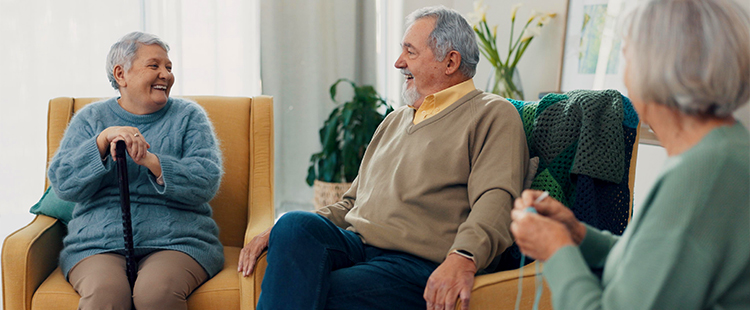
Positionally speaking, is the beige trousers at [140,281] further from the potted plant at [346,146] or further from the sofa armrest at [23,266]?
the potted plant at [346,146]

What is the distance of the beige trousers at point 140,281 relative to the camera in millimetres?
1325

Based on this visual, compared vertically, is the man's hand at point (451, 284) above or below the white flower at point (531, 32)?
below

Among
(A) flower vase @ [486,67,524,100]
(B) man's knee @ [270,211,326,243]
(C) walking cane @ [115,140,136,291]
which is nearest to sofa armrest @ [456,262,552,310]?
(B) man's knee @ [270,211,326,243]

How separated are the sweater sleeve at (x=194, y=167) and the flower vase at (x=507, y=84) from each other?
174cm

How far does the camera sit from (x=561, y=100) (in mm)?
1474

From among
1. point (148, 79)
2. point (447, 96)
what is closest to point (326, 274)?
point (447, 96)

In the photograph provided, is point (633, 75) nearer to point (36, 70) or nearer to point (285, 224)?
point (285, 224)

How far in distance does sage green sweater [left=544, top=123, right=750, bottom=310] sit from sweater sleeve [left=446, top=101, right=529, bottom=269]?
0.53 meters

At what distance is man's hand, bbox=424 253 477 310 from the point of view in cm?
113

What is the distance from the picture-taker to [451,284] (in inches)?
45.0

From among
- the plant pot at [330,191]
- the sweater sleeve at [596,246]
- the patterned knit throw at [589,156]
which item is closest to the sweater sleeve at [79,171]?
the patterned knit throw at [589,156]

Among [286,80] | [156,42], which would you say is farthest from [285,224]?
[286,80]

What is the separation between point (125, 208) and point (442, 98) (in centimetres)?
91

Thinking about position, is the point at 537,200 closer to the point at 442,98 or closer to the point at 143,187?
the point at 442,98
